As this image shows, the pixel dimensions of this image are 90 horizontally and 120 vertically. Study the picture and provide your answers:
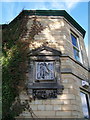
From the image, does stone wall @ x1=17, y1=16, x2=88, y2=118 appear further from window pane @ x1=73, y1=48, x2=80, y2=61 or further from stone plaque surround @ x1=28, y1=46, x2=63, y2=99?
window pane @ x1=73, y1=48, x2=80, y2=61

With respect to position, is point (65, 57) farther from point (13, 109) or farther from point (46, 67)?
point (13, 109)

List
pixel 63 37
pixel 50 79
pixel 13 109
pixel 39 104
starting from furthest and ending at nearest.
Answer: pixel 63 37
pixel 50 79
pixel 39 104
pixel 13 109

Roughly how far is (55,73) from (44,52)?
3.34ft

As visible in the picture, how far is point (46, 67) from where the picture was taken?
5637 millimetres

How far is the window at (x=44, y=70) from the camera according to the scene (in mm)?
5430

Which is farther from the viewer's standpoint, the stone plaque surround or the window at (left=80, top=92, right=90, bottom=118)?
the window at (left=80, top=92, right=90, bottom=118)

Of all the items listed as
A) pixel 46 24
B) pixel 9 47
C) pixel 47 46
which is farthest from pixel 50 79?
pixel 46 24

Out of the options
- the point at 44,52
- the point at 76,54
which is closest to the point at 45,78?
the point at 44,52

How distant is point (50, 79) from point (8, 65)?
1702 millimetres

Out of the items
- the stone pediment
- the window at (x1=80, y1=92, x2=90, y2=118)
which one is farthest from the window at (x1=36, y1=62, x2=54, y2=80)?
the window at (x1=80, y1=92, x2=90, y2=118)

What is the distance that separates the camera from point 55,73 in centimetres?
547

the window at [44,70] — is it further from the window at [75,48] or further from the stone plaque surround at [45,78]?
the window at [75,48]

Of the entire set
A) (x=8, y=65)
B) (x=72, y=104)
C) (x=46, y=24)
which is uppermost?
(x=46, y=24)

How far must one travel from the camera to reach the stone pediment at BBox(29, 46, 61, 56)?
19.1 feet
